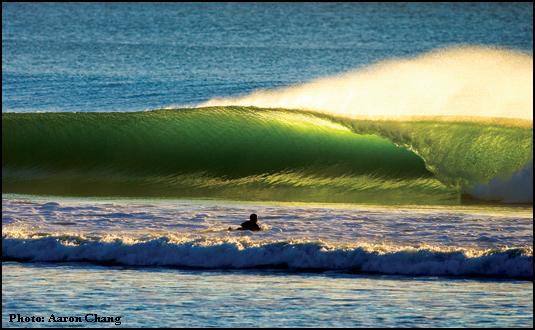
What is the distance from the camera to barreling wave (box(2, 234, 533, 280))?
13914mm

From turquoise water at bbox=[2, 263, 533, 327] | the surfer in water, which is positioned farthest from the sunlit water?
the surfer in water

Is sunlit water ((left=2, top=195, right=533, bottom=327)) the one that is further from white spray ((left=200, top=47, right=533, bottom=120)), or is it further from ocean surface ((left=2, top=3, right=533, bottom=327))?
white spray ((left=200, top=47, right=533, bottom=120))

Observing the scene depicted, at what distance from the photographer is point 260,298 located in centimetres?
1263

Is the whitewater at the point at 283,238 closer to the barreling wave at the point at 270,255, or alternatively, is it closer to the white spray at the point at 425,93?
the barreling wave at the point at 270,255

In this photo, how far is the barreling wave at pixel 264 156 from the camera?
20375mm

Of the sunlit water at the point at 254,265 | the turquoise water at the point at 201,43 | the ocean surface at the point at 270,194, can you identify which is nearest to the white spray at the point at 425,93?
the ocean surface at the point at 270,194

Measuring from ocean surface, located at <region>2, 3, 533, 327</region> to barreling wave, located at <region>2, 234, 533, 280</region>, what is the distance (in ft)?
A: 0.07

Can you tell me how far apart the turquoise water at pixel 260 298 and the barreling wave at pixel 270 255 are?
33 centimetres

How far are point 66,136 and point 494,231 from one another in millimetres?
10067

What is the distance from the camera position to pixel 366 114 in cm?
2333

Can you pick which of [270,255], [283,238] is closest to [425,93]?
[283,238]

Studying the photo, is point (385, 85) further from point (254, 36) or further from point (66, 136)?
point (254, 36)

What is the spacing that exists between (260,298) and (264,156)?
968 cm

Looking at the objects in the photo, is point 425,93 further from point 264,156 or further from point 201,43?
point 201,43
